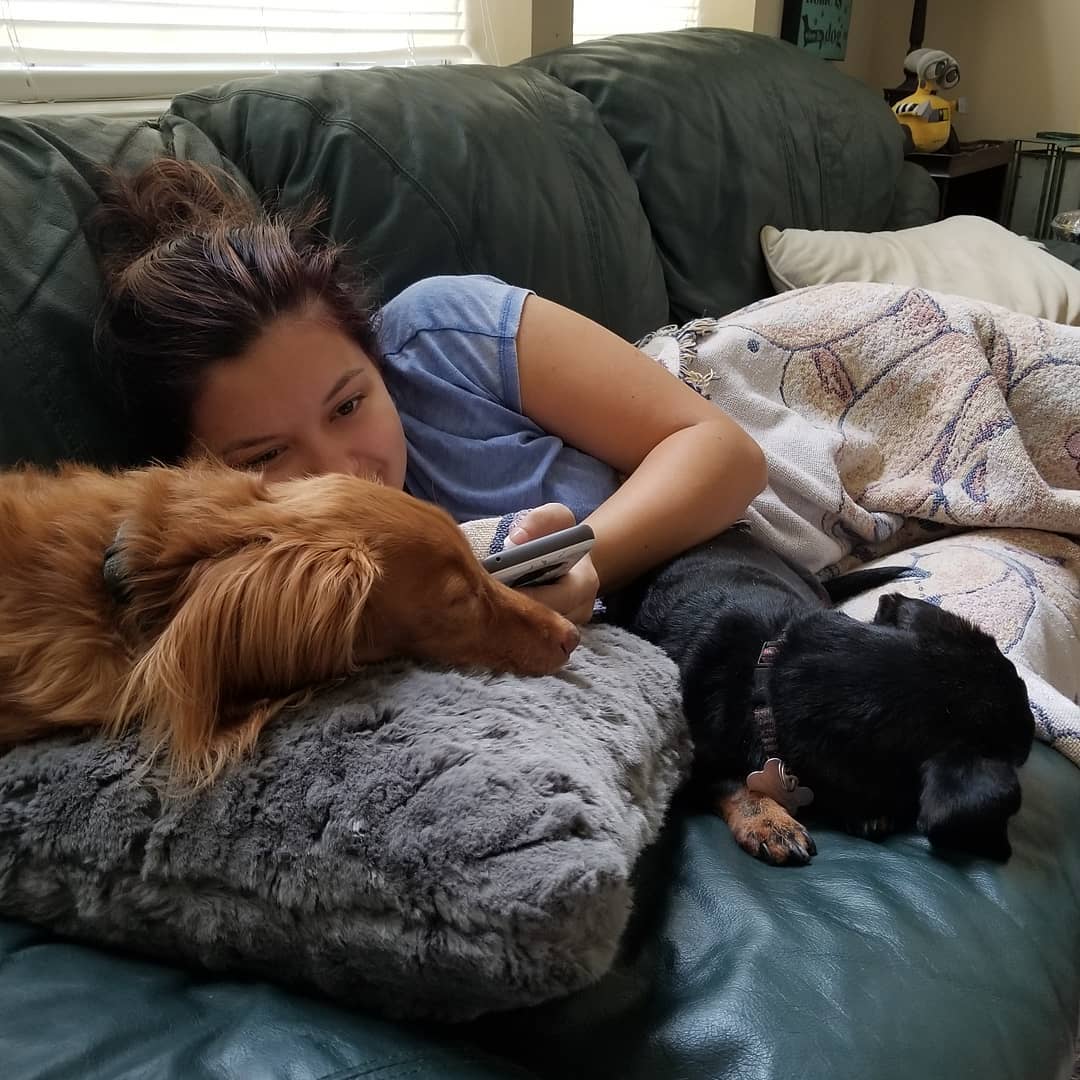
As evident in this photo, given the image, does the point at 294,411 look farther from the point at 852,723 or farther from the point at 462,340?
the point at 852,723

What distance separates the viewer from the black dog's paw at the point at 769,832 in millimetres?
985

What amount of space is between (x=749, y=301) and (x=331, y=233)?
1.11m

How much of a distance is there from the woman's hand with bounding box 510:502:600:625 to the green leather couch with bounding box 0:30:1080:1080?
26 centimetres

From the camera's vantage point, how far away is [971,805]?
931mm

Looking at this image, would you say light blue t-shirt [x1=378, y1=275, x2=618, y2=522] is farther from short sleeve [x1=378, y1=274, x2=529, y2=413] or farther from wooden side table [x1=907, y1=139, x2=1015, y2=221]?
wooden side table [x1=907, y1=139, x2=1015, y2=221]

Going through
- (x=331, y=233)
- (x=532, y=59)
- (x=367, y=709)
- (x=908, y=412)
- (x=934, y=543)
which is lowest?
(x=934, y=543)

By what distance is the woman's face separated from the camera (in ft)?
3.87

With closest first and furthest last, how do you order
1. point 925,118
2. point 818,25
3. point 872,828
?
point 872,828 → point 925,118 → point 818,25

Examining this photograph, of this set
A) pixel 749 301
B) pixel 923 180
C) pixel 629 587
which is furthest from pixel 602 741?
pixel 923 180

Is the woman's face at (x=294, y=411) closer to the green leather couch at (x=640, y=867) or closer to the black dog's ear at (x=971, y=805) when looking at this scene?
the green leather couch at (x=640, y=867)

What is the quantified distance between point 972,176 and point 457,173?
113 inches

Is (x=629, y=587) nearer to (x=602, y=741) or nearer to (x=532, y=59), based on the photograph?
(x=602, y=741)

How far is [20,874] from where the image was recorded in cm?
74

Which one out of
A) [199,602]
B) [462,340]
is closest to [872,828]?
[199,602]
